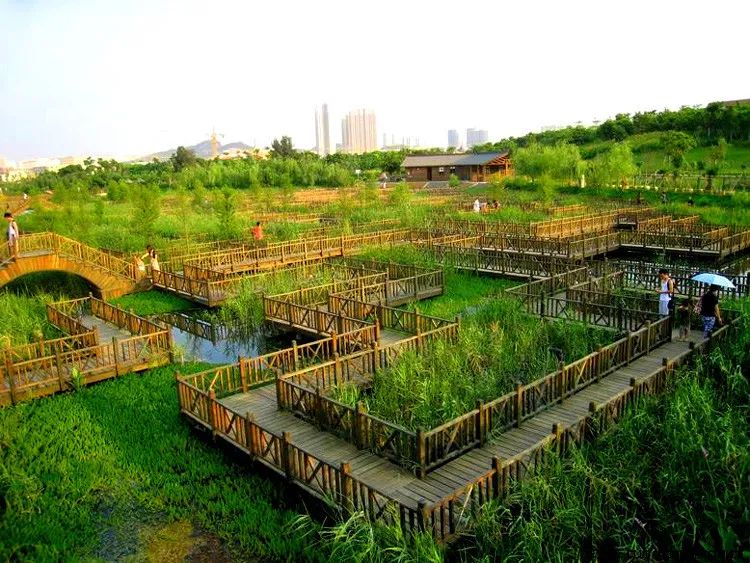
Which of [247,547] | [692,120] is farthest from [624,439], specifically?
[692,120]

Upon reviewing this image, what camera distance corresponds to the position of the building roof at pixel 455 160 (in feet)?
227

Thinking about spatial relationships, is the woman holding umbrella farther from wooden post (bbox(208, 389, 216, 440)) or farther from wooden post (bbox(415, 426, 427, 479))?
wooden post (bbox(208, 389, 216, 440))

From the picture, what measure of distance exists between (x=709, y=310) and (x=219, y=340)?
1185 centimetres

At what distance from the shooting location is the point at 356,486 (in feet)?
23.8

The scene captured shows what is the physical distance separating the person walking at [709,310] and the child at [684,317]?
47 cm

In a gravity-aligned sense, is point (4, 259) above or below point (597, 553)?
above

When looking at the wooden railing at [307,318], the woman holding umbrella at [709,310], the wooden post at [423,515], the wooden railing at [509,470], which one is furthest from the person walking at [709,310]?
the wooden post at [423,515]

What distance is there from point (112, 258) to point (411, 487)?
1643 centimetres

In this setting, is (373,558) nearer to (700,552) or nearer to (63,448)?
(700,552)

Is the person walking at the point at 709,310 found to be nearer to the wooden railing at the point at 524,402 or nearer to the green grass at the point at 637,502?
the wooden railing at the point at 524,402

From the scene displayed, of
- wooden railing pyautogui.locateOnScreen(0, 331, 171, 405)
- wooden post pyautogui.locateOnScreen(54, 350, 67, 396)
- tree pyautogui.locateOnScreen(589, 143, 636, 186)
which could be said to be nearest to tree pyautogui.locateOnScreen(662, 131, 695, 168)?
tree pyautogui.locateOnScreen(589, 143, 636, 186)

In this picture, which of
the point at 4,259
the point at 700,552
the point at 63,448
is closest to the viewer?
the point at 700,552

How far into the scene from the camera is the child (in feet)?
43.1

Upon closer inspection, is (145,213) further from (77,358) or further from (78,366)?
(78,366)
